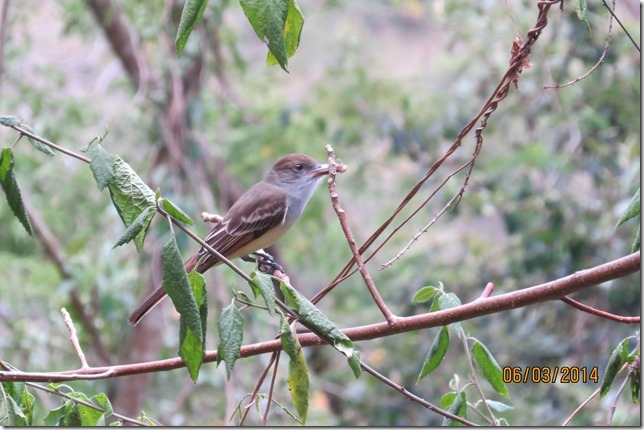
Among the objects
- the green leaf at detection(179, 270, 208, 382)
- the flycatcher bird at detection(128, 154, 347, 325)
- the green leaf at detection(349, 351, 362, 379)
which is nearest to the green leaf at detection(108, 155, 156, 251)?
the green leaf at detection(179, 270, 208, 382)

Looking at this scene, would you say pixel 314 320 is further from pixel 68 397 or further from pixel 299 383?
pixel 68 397

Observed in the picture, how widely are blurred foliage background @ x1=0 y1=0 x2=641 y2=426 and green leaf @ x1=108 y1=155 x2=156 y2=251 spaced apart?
336 cm

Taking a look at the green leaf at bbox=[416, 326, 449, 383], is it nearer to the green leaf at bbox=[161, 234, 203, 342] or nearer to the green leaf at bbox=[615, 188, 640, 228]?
the green leaf at bbox=[615, 188, 640, 228]

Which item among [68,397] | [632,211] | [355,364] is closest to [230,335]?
[355,364]

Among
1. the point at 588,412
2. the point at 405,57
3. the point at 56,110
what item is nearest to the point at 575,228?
the point at 588,412

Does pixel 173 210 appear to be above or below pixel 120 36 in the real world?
below

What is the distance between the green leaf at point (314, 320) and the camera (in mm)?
1430

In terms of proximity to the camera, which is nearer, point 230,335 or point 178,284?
point 178,284

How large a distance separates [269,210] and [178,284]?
8.07 feet

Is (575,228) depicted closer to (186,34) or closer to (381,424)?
(381,424)

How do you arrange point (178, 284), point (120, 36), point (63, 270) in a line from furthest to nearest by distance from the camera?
point (120, 36), point (63, 270), point (178, 284)

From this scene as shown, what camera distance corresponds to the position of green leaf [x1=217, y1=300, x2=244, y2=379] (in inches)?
55.4

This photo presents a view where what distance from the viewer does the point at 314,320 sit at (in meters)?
1.43

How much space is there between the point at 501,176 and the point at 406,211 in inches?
49.6
